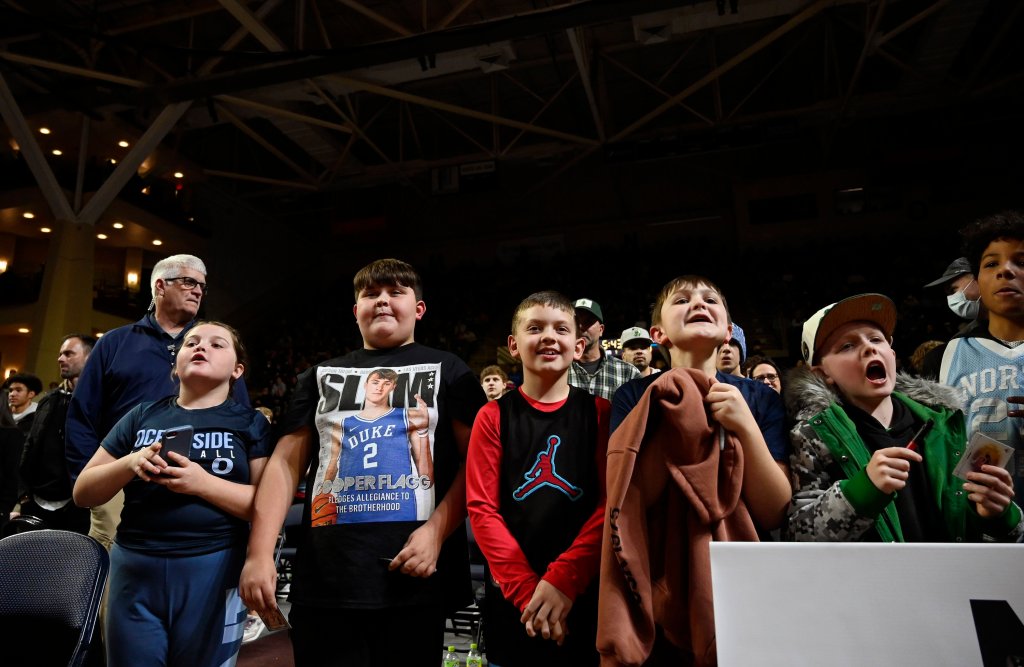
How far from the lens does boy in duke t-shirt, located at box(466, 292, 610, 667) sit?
1.72 m

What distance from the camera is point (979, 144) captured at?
50.6 feet

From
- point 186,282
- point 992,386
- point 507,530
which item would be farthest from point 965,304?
point 186,282

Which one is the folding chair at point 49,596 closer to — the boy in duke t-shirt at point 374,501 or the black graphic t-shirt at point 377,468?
the boy in duke t-shirt at point 374,501

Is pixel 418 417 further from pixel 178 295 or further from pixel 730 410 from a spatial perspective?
pixel 178 295

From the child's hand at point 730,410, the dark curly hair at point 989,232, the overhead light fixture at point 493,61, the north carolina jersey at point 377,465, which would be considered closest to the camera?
the child's hand at point 730,410

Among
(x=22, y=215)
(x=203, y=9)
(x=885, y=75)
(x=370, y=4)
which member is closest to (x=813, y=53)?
(x=885, y=75)

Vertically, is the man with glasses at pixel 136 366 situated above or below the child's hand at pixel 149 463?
above

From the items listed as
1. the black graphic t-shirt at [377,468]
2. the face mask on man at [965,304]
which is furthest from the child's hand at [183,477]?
the face mask on man at [965,304]

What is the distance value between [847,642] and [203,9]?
42.6 feet

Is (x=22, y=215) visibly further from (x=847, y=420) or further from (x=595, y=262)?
(x=847, y=420)

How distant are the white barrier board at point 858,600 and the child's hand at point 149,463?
5.34 feet

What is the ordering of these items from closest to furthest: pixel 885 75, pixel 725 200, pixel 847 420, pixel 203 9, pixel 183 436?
pixel 847 420 → pixel 183 436 → pixel 203 9 → pixel 885 75 → pixel 725 200

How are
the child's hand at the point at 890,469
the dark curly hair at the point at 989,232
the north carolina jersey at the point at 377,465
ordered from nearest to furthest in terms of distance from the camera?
the child's hand at the point at 890,469, the north carolina jersey at the point at 377,465, the dark curly hair at the point at 989,232

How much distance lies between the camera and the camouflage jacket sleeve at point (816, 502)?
1517 millimetres
